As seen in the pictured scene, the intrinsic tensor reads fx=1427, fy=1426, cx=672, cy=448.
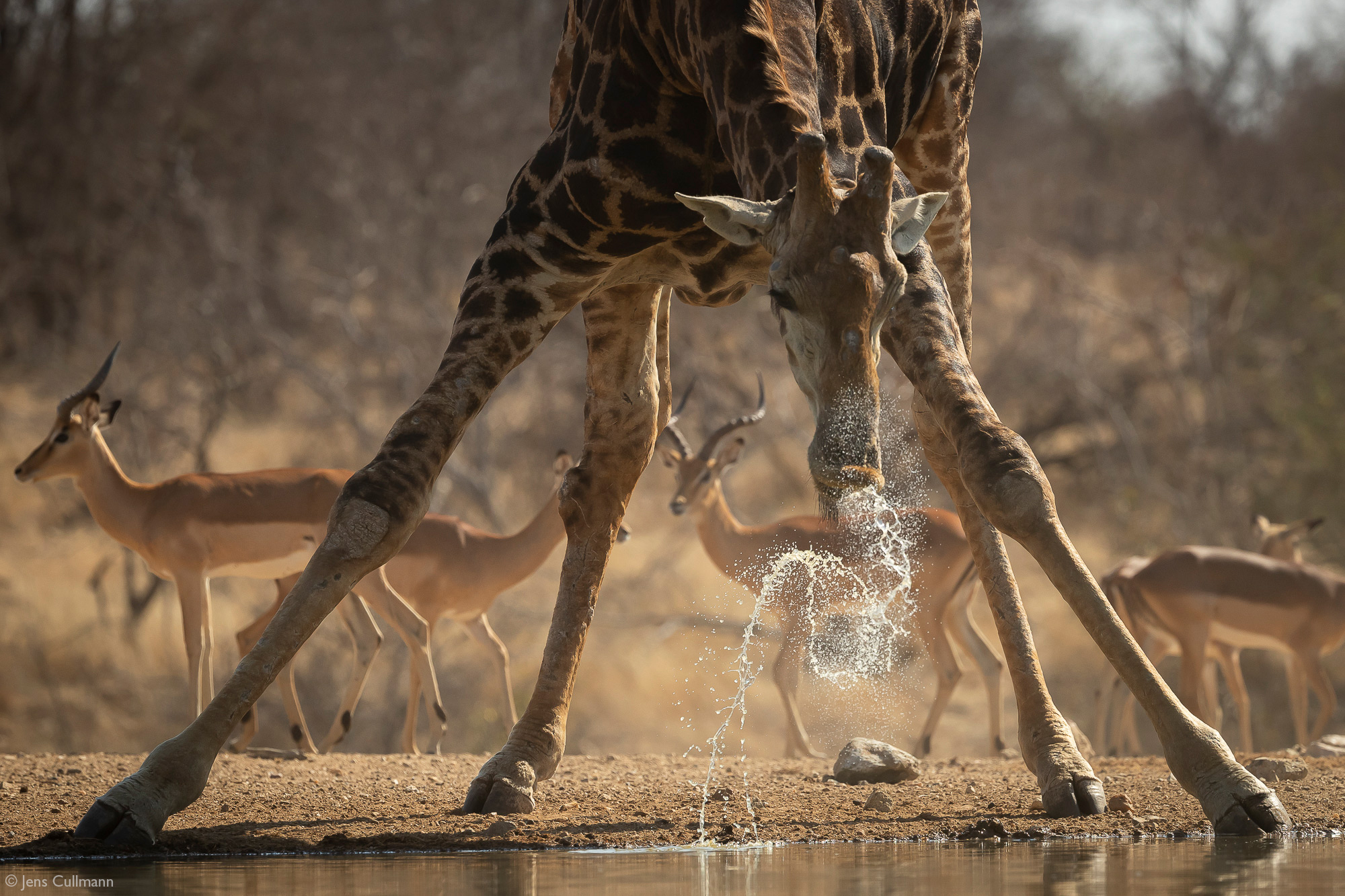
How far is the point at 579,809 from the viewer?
4.70 meters

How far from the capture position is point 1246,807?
3.63 meters

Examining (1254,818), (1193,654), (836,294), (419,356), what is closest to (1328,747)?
(1193,654)

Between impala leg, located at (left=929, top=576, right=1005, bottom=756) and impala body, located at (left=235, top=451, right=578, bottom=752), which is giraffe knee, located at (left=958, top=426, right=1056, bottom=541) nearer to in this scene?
impala body, located at (left=235, top=451, right=578, bottom=752)

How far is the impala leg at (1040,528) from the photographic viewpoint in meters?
3.67

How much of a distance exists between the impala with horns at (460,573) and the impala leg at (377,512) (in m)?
4.06

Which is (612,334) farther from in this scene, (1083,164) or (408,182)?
(1083,164)

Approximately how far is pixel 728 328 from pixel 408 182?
4199 mm

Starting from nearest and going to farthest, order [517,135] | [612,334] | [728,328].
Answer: [612,334], [728,328], [517,135]

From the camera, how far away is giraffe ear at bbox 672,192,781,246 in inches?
140

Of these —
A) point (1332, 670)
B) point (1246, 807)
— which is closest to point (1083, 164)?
point (1332, 670)

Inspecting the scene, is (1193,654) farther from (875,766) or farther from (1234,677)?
(875,766)

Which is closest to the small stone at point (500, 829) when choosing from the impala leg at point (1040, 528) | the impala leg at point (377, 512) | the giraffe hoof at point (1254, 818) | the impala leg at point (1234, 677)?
the impala leg at point (377, 512)

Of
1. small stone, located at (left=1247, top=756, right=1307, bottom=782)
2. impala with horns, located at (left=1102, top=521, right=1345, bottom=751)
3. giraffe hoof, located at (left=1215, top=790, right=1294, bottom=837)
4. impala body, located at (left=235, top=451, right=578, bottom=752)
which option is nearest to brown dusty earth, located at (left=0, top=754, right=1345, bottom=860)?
small stone, located at (left=1247, top=756, right=1307, bottom=782)

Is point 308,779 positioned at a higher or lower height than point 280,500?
lower
